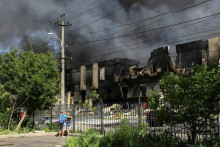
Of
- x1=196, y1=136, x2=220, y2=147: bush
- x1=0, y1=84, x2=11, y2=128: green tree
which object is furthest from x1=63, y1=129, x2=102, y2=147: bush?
x1=0, y1=84, x2=11, y2=128: green tree

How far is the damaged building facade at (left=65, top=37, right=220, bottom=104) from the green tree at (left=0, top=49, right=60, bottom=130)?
13.4 metres

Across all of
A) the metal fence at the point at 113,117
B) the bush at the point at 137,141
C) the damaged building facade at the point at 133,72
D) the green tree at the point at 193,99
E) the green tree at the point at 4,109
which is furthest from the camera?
the damaged building facade at the point at 133,72

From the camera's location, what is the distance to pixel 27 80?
1883 cm

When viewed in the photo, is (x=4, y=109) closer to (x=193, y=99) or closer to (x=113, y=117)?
(x=113, y=117)

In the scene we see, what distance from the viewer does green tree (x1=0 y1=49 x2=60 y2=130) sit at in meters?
18.8

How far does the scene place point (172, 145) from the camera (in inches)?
332

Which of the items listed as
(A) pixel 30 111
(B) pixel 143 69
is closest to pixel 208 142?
(A) pixel 30 111

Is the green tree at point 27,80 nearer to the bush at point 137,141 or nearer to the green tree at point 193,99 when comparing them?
the bush at point 137,141

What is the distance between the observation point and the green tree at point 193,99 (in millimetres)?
8258

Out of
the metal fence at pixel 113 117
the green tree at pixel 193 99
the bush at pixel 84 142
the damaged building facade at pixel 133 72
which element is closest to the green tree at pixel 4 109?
the metal fence at pixel 113 117

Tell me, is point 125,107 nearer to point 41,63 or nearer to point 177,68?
point 41,63

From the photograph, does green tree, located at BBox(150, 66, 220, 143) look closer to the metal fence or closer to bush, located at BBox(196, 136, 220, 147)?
A: the metal fence

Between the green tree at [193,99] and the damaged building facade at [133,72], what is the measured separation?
20524 mm

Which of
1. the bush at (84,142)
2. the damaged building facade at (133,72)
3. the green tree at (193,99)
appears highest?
the damaged building facade at (133,72)
